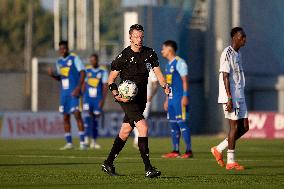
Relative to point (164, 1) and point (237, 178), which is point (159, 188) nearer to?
Answer: point (237, 178)

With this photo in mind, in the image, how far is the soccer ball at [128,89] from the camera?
15.1m

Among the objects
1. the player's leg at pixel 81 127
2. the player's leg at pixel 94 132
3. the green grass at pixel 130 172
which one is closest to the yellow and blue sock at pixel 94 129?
the player's leg at pixel 94 132

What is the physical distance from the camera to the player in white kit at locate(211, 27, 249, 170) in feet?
56.7

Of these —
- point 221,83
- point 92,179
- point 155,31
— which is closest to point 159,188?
point 92,179

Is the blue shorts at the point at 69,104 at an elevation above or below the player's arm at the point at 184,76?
below

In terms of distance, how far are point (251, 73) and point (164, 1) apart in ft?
28.3

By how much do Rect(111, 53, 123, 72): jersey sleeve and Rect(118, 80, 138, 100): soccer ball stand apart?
0.37m

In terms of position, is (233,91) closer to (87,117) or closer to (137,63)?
(137,63)

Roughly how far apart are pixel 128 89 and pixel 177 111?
23.4ft

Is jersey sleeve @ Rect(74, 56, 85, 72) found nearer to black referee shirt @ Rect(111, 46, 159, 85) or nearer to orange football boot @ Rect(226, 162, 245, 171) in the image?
orange football boot @ Rect(226, 162, 245, 171)

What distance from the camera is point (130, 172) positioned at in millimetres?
16312

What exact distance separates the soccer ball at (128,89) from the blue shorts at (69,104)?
10.4 metres

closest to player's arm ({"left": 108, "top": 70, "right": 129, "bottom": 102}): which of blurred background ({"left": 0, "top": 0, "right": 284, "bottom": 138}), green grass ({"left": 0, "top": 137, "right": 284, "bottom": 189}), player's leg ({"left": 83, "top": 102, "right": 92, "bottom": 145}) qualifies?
green grass ({"left": 0, "top": 137, "right": 284, "bottom": 189})

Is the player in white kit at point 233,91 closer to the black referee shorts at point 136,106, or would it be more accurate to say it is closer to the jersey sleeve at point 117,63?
the black referee shorts at point 136,106
